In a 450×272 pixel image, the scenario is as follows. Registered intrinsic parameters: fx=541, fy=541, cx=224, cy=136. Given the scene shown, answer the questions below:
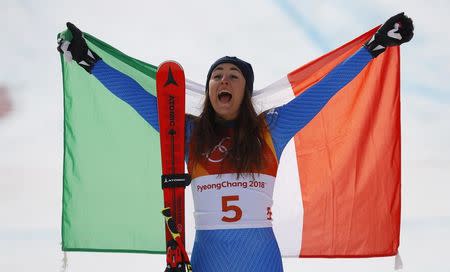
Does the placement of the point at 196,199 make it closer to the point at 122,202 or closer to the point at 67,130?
the point at 122,202

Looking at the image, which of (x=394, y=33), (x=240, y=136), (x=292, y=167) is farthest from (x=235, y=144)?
(x=394, y=33)

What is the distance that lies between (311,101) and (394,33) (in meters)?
0.74

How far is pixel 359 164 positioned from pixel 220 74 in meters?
1.52

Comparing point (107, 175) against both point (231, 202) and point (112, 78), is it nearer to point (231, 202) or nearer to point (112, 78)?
point (112, 78)

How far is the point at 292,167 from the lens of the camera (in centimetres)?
476

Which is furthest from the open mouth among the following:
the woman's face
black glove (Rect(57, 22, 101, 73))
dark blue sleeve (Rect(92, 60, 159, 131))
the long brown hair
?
black glove (Rect(57, 22, 101, 73))

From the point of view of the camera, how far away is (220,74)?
3840mm

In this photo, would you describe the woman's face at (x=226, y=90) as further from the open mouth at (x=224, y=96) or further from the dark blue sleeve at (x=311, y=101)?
the dark blue sleeve at (x=311, y=101)

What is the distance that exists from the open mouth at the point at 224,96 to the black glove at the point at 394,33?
3.53 ft

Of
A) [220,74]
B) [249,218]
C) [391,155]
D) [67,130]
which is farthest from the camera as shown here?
[67,130]

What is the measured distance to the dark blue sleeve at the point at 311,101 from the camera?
3.85 metres

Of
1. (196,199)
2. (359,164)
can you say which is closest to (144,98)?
(196,199)

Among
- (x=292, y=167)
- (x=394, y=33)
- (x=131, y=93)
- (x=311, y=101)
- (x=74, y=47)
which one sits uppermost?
(x=74, y=47)

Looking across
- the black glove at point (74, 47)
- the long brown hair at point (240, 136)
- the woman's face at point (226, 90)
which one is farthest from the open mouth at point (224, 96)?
the black glove at point (74, 47)
